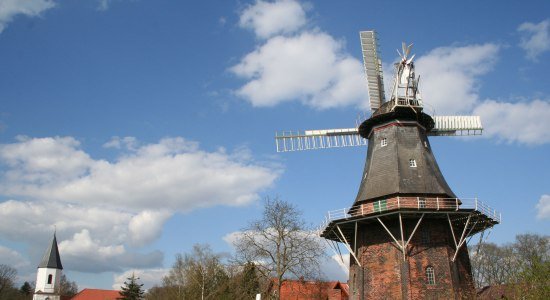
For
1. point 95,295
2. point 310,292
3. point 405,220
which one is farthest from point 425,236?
point 95,295

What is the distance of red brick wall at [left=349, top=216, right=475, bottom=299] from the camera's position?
21.4m

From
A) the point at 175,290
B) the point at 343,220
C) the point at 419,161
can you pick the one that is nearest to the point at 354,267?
the point at 343,220

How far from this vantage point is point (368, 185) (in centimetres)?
2489

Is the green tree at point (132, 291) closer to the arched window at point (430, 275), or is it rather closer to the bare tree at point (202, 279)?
the bare tree at point (202, 279)

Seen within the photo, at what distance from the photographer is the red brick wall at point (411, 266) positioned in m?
21.4

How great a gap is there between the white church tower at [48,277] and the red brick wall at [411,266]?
54180 mm

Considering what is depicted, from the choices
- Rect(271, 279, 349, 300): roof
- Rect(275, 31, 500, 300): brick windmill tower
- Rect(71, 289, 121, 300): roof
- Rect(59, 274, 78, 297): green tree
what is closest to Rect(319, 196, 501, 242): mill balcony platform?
Rect(275, 31, 500, 300): brick windmill tower

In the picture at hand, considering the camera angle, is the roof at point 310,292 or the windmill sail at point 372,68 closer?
the windmill sail at point 372,68

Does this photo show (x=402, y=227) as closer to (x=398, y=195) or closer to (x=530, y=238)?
(x=398, y=195)

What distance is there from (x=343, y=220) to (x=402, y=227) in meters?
2.98

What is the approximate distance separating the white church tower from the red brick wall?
5418cm

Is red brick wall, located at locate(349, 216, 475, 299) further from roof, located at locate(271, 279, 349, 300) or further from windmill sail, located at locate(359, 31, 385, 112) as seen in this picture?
roof, located at locate(271, 279, 349, 300)

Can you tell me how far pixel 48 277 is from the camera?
6575cm

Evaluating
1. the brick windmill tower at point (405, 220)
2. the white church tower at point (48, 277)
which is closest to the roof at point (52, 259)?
the white church tower at point (48, 277)
